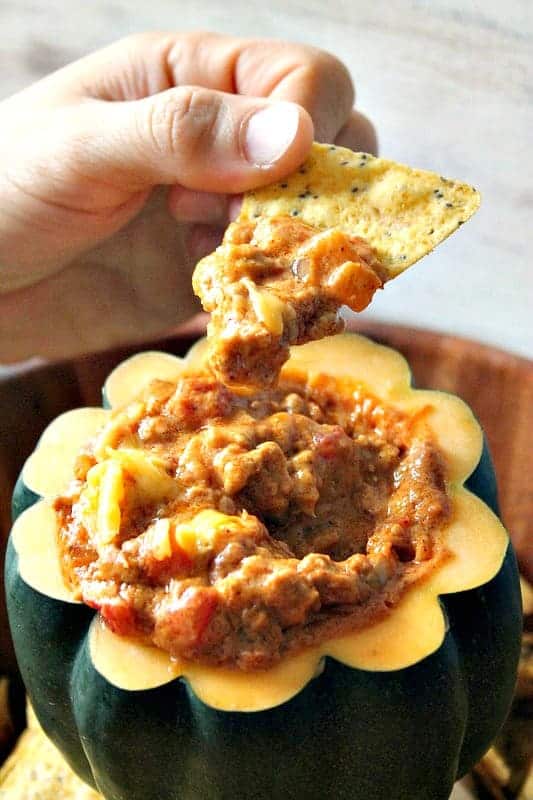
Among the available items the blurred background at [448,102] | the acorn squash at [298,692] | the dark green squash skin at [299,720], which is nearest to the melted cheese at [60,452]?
the acorn squash at [298,692]

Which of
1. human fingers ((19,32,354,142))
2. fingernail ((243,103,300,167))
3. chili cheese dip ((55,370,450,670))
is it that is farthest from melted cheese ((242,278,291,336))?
human fingers ((19,32,354,142))

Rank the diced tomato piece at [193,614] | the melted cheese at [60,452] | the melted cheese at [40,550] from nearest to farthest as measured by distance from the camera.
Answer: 1. the diced tomato piece at [193,614]
2. the melted cheese at [40,550]
3. the melted cheese at [60,452]

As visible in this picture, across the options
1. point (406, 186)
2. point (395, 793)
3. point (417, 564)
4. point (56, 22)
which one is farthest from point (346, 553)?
point (56, 22)

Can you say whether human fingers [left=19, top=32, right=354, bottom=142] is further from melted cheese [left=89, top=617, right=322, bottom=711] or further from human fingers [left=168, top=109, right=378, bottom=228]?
melted cheese [left=89, top=617, right=322, bottom=711]

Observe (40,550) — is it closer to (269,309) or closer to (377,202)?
(269,309)

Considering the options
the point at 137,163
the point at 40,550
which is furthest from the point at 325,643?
the point at 137,163

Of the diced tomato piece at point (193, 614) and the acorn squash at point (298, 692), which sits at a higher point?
the diced tomato piece at point (193, 614)

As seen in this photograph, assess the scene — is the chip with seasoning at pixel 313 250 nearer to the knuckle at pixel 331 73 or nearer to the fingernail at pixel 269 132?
the fingernail at pixel 269 132
